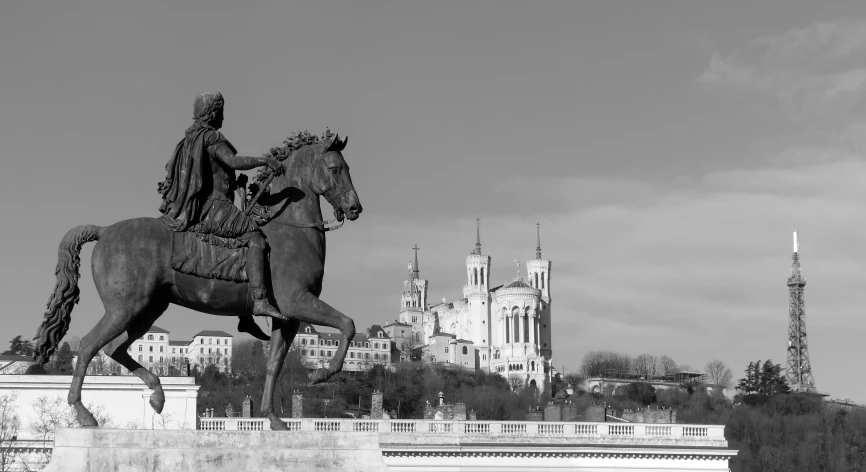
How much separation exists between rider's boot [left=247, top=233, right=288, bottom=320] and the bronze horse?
16 centimetres

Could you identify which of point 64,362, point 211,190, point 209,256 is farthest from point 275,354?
point 64,362

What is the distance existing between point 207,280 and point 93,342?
1.30 m

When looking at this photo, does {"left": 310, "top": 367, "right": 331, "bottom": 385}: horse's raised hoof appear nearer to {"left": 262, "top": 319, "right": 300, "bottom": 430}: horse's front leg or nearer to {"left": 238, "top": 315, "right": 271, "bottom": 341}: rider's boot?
{"left": 262, "top": 319, "right": 300, "bottom": 430}: horse's front leg

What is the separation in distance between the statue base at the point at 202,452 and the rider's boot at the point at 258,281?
50.4 inches

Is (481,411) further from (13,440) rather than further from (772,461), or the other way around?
(13,440)

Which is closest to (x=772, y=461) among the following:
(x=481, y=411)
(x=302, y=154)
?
(x=481, y=411)

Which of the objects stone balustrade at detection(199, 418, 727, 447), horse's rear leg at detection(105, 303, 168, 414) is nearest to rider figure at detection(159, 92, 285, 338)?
horse's rear leg at detection(105, 303, 168, 414)

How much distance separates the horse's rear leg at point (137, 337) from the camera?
14180 mm

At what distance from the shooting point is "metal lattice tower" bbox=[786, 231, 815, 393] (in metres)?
175

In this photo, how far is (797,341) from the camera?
176m

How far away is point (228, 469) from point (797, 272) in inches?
7058

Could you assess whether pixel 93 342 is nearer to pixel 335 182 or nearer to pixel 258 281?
pixel 258 281

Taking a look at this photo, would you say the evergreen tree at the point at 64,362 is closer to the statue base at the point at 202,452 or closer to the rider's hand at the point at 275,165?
the rider's hand at the point at 275,165

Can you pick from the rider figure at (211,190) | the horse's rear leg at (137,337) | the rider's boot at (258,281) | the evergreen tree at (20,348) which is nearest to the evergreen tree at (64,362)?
the evergreen tree at (20,348)
